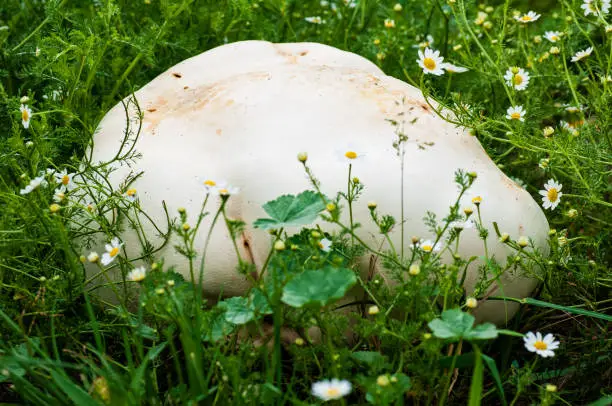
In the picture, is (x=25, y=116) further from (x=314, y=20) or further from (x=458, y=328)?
(x=314, y=20)

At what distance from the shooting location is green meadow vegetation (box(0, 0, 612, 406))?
1.64 m

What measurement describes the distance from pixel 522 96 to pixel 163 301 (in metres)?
1.78

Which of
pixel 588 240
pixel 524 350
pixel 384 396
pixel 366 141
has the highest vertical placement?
pixel 366 141

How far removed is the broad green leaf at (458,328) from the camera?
5.24 feet

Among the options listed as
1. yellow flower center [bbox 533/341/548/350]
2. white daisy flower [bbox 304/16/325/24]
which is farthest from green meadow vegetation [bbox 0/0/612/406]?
white daisy flower [bbox 304/16/325/24]

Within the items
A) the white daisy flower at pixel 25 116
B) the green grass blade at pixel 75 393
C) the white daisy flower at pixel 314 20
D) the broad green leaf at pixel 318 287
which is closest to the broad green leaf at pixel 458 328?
the broad green leaf at pixel 318 287

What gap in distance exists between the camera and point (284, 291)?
157cm

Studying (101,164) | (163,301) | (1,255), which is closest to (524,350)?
(163,301)

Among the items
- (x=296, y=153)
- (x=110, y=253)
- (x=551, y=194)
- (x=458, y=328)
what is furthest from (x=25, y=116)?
(x=551, y=194)

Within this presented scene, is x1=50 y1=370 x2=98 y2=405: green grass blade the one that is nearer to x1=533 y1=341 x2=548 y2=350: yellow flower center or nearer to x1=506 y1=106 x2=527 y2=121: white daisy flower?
x1=533 y1=341 x2=548 y2=350: yellow flower center

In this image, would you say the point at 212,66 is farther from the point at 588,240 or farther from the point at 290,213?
the point at 588,240

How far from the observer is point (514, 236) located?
6.88ft

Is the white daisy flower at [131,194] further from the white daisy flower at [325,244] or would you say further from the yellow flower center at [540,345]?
the yellow flower center at [540,345]

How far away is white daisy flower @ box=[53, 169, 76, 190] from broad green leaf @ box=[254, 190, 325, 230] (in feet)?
1.92
